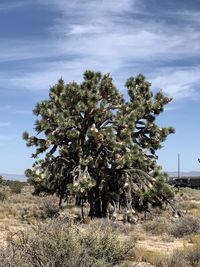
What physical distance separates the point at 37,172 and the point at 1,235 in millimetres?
4888

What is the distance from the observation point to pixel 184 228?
1580 centimetres

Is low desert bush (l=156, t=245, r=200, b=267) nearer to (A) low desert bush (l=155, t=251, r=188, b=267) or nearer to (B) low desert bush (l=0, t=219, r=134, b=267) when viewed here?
(A) low desert bush (l=155, t=251, r=188, b=267)

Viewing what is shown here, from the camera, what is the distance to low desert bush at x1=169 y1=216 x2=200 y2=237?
15.7 meters

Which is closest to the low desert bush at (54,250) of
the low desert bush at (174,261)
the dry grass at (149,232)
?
the dry grass at (149,232)

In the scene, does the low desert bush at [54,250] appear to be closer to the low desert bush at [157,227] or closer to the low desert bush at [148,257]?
the low desert bush at [148,257]

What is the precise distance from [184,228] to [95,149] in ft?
17.8

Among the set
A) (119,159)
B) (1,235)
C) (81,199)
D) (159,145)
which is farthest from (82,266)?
(159,145)

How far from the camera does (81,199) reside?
64.8 ft

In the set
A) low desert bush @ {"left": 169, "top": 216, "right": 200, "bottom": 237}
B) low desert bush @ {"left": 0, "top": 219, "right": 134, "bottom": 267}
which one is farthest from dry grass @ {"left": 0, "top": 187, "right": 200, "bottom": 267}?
low desert bush @ {"left": 0, "top": 219, "right": 134, "bottom": 267}

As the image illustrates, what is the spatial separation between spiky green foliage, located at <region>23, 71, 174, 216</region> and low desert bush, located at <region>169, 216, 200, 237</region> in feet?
8.47

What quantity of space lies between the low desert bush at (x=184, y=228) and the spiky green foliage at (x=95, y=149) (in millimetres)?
2581

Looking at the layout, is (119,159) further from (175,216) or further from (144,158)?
(175,216)

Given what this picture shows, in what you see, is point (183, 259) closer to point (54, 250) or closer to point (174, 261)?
point (174, 261)

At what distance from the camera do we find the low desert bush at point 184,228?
15.7 m
